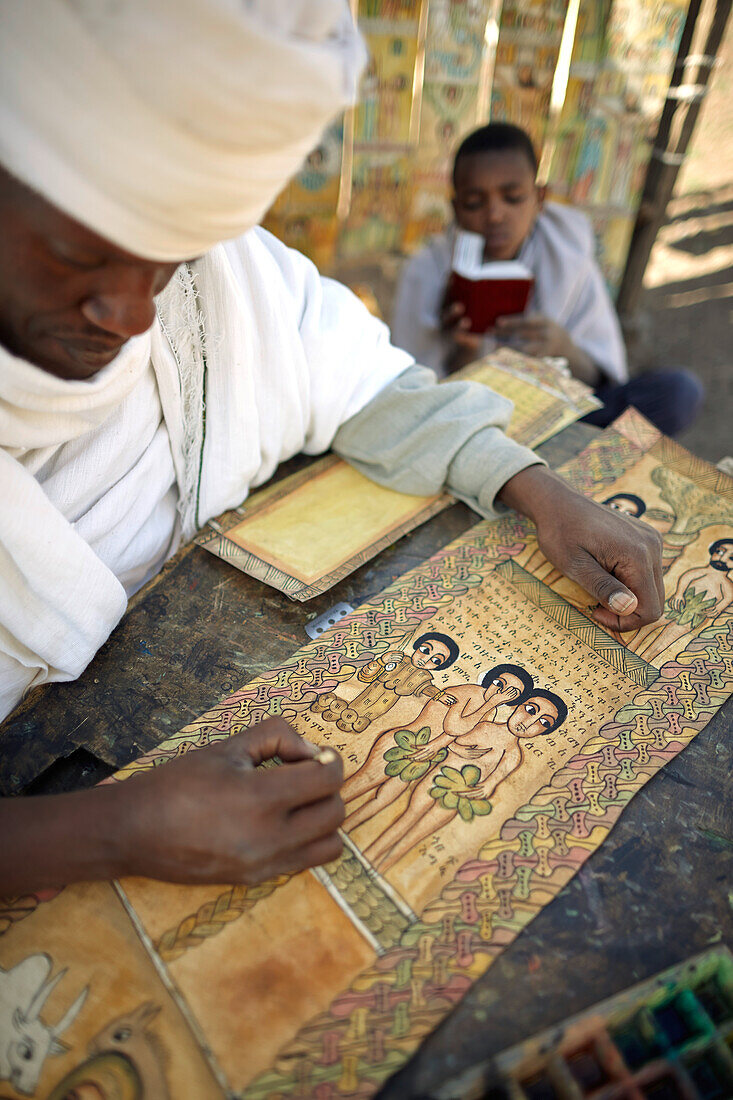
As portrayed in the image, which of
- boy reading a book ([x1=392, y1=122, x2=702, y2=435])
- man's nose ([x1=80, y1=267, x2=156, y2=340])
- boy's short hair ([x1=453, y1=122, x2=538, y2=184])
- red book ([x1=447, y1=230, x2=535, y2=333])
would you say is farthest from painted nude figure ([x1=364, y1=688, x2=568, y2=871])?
boy's short hair ([x1=453, y1=122, x2=538, y2=184])

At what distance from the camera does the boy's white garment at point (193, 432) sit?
0.99m

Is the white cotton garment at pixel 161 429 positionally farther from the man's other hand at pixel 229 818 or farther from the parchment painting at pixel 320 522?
the man's other hand at pixel 229 818

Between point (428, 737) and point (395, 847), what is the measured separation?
0.17m

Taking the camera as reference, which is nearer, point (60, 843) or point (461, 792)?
point (60, 843)

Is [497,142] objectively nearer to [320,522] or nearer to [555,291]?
[555,291]

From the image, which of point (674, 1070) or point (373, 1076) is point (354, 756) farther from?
point (674, 1070)

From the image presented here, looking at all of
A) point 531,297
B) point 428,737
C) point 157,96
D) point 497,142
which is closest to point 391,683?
point 428,737

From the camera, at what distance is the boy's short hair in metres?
2.38

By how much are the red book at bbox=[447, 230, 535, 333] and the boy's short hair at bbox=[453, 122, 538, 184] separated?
35cm

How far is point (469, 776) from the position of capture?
97 cm

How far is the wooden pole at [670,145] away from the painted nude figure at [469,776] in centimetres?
282

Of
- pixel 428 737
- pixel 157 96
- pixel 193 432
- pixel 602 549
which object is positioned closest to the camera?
pixel 157 96

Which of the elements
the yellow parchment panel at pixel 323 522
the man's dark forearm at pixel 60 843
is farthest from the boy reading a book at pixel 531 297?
the man's dark forearm at pixel 60 843

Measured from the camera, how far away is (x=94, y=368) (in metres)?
0.94
